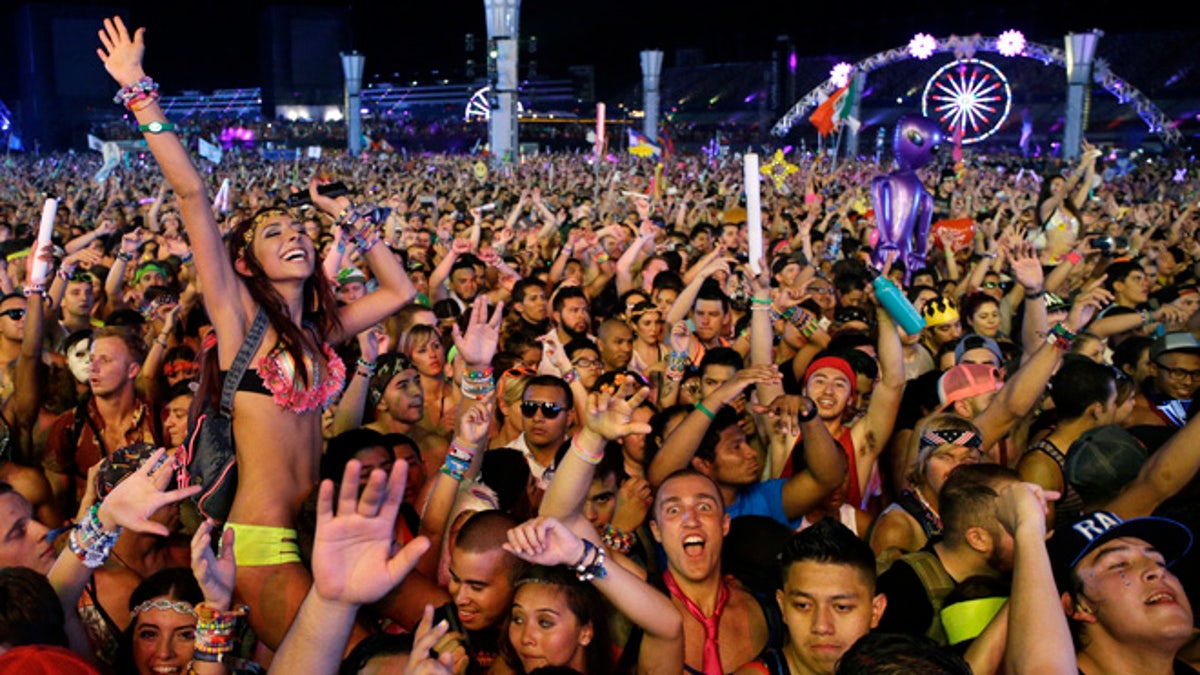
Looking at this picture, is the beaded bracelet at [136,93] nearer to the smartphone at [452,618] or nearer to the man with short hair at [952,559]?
the smartphone at [452,618]

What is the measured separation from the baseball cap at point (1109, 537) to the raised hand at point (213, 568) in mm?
1967

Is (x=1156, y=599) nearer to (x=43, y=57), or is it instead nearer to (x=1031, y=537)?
(x=1031, y=537)

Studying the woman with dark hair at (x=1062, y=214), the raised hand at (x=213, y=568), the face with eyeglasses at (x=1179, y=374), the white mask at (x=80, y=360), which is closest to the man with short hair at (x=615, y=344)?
the white mask at (x=80, y=360)

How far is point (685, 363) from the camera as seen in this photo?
5.53m

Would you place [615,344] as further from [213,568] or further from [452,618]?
[213,568]

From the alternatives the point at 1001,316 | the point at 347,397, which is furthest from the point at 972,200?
the point at 347,397

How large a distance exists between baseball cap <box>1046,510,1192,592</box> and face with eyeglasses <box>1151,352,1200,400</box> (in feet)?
7.97

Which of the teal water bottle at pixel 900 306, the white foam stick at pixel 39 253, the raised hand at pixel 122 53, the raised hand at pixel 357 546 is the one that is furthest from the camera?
the white foam stick at pixel 39 253

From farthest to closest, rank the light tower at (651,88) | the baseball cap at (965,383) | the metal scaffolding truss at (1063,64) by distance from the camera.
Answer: the light tower at (651,88) → the metal scaffolding truss at (1063,64) → the baseball cap at (965,383)

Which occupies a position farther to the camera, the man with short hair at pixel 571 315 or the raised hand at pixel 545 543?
the man with short hair at pixel 571 315

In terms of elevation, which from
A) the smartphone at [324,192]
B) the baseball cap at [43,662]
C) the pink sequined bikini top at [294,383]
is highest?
the smartphone at [324,192]

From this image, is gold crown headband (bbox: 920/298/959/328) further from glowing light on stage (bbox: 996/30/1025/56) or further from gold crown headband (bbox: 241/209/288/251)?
glowing light on stage (bbox: 996/30/1025/56)

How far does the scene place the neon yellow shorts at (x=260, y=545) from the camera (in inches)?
126

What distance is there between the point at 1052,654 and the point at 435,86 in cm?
7369
